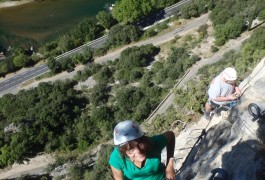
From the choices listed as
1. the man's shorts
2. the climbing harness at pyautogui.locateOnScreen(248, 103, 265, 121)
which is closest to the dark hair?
the climbing harness at pyautogui.locateOnScreen(248, 103, 265, 121)

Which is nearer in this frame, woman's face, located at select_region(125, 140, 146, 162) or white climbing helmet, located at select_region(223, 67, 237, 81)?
woman's face, located at select_region(125, 140, 146, 162)

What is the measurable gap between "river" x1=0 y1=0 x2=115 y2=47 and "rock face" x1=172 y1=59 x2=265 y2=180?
1938 inches

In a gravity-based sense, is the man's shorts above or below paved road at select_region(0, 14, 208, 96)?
above

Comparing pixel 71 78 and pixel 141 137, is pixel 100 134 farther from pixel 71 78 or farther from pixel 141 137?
pixel 141 137

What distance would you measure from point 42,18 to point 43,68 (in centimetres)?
1338

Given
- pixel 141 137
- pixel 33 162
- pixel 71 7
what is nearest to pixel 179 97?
pixel 33 162

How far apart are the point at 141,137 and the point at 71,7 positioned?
59270mm

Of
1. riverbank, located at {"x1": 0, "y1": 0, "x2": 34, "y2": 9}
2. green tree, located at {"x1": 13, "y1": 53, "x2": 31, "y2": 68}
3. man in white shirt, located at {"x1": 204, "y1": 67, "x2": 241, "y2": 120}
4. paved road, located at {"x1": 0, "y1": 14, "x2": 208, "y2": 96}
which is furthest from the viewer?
riverbank, located at {"x1": 0, "y1": 0, "x2": 34, "y2": 9}

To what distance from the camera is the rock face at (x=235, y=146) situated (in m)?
9.21

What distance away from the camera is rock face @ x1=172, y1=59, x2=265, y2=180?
363 inches

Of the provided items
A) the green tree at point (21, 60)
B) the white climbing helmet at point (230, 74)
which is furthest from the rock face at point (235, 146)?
the green tree at point (21, 60)

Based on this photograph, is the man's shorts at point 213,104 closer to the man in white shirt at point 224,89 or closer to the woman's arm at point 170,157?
the man in white shirt at point 224,89

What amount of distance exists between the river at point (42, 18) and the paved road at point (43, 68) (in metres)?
7.07

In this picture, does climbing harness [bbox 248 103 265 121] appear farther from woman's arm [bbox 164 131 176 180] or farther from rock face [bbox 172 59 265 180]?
woman's arm [bbox 164 131 176 180]
